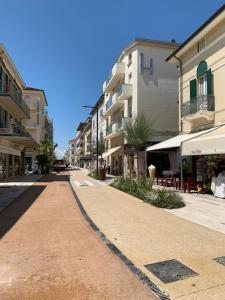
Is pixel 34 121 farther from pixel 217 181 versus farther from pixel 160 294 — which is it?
pixel 160 294

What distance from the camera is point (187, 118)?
17109 mm

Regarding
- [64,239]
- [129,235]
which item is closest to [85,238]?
[64,239]

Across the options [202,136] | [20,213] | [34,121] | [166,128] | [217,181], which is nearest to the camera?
[20,213]

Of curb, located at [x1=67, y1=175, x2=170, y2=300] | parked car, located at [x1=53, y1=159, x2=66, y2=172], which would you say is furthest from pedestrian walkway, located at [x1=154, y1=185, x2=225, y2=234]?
parked car, located at [x1=53, y1=159, x2=66, y2=172]

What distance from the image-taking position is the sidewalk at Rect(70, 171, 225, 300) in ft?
12.6

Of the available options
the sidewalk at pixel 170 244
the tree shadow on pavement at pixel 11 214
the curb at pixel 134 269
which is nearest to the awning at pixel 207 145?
the sidewalk at pixel 170 244

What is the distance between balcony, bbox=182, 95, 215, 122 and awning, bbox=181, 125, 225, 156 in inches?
88.6

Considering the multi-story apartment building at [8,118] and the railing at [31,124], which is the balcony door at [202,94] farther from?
the railing at [31,124]

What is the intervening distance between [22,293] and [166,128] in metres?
25.3

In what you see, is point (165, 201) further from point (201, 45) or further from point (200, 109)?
point (201, 45)

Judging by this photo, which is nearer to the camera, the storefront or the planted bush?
the planted bush

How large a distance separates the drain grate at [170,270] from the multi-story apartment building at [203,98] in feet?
26.3

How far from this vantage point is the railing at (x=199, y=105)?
1552 cm

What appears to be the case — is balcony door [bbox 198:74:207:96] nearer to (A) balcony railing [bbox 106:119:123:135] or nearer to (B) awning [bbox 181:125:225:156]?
(B) awning [bbox 181:125:225:156]
